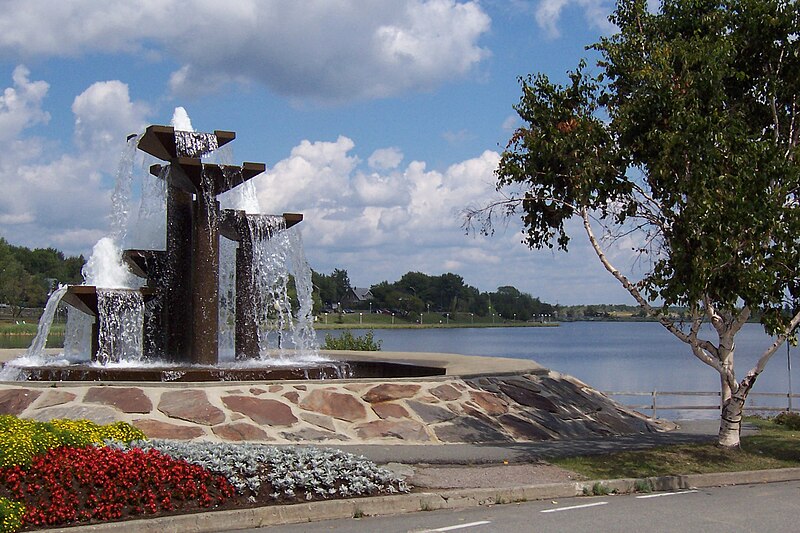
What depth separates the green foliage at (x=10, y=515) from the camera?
7.80 m

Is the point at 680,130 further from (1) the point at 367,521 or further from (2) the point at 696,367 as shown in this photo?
(2) the point at 696,367

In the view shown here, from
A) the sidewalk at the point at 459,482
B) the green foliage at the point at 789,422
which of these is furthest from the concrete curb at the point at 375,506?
the green foliage at the point at 789,422

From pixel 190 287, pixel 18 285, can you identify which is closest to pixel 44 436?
pixel 190 287

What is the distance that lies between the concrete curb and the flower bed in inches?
10.1

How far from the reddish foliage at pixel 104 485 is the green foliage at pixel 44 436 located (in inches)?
5.0

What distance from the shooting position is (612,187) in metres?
14.3

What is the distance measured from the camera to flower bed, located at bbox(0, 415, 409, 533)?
8.38 m

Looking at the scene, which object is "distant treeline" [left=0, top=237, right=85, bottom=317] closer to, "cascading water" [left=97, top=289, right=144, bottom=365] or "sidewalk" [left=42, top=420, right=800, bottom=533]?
"cascading water" [left=97, top=289, right=144, bottom=365]

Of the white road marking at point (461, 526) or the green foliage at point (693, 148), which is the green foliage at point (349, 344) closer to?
the green foliage at point (693, 148)

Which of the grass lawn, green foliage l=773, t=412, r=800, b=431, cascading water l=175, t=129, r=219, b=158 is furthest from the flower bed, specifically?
green foliage l=773, t=412, r=800, b=431

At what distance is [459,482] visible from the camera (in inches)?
424

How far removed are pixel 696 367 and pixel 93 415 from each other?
56276 millimetres

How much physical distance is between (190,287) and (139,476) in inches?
371

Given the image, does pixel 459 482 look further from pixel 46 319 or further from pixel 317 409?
pixel 46 319
